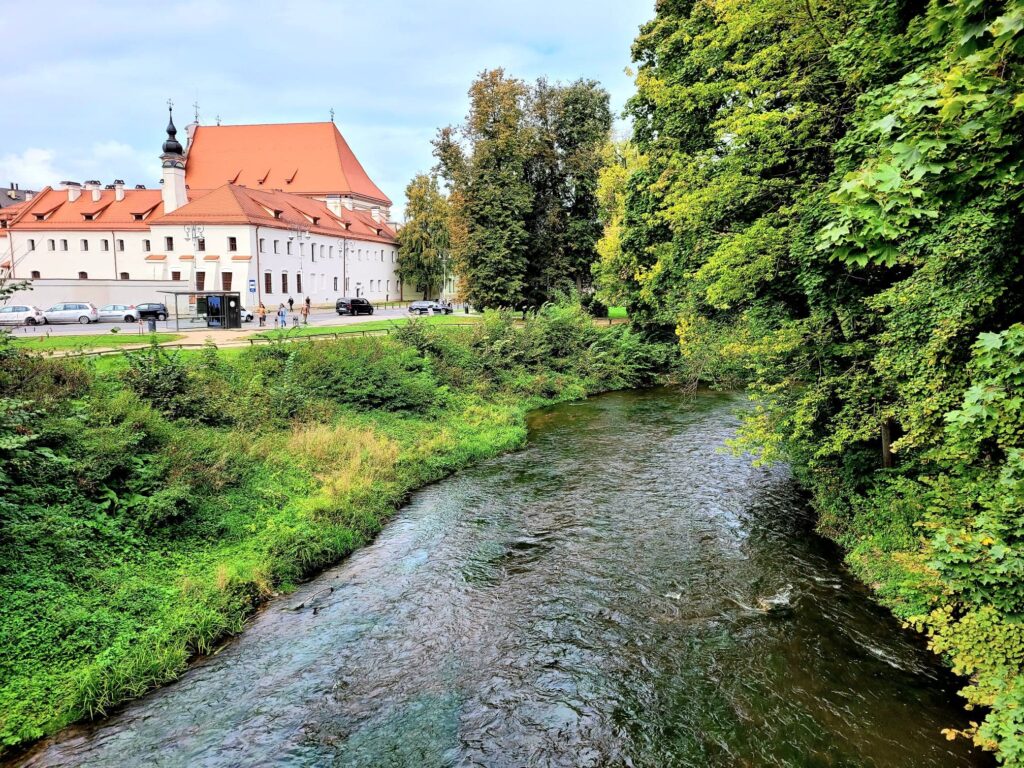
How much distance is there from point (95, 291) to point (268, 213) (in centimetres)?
1622

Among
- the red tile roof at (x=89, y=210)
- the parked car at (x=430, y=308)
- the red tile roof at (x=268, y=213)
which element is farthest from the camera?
the red tile roof at (x=89, y=210)

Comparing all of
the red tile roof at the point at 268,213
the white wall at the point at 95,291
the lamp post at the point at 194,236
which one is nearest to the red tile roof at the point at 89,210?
the red tile roof at the point at 268,213

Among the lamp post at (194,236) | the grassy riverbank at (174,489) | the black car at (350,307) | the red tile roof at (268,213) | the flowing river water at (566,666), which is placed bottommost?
the flowing river water at (566,666)

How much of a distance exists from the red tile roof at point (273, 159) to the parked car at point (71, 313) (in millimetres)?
Answer: 34275

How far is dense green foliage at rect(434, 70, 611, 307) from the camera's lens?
38438 millimetres

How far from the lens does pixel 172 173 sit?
5897cm

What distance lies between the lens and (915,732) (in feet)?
22.3

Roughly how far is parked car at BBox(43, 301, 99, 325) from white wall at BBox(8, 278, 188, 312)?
5.23m

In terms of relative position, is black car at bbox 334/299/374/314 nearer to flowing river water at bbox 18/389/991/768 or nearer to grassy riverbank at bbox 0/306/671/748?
grassy riverbank at bbox 0/306/671/748

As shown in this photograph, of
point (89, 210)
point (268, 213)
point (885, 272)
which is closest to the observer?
point (885, 272)

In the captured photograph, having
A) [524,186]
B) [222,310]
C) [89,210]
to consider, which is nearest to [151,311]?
[222,310]

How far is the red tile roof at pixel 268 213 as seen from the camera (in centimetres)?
5366

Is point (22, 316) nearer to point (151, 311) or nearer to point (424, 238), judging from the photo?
point (151, 311)

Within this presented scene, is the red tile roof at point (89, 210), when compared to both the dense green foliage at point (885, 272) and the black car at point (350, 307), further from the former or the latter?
the dense green foliage at point (885, 272)
